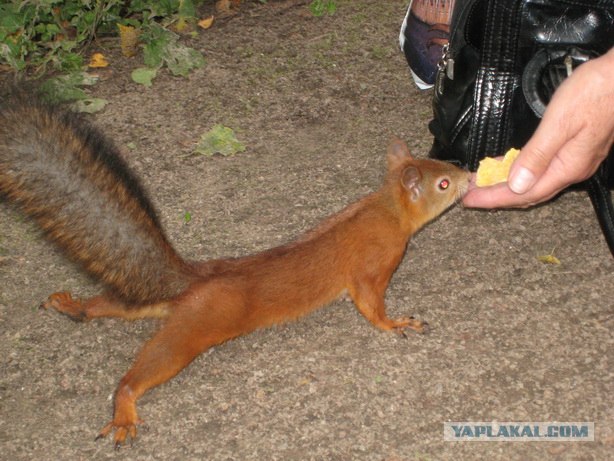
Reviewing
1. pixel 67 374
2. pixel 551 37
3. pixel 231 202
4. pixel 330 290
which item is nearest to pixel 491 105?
pixel 551 37

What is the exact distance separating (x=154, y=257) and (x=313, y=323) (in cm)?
58

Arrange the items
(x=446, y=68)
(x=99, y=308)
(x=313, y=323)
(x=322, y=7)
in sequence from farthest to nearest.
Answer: (x=322, y=7), (x=446, y=68), (x=313, y=323), (x=99, y=308)

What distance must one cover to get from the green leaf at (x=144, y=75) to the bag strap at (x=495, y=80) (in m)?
1.54

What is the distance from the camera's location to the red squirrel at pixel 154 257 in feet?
7.43

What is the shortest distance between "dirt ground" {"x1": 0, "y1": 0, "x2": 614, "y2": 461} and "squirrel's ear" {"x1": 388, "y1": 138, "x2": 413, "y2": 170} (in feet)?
0.80

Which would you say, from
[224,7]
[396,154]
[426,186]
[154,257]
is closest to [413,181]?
[426,186]

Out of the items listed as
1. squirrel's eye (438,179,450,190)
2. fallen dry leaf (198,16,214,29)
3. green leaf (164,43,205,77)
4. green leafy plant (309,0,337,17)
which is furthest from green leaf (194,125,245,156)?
green leafy plant (309,0,337,17)

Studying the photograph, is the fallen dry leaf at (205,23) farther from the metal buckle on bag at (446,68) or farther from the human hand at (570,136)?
the human hand at (570,136)

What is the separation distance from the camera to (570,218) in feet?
10.0

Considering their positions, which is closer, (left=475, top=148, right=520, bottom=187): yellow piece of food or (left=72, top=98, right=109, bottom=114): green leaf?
(left=475, top=148, right=520, bottom=187): yellow piece of food

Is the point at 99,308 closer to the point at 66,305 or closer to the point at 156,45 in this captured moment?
the point at 66,305

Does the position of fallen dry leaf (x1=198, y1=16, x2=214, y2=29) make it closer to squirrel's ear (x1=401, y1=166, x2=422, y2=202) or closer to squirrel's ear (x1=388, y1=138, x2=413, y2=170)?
squirrel's ear (x1=388, y1=138, x2=413, y2=170)

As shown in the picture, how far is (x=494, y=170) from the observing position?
2.65 m

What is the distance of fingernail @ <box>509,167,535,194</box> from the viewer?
222 centimetres
